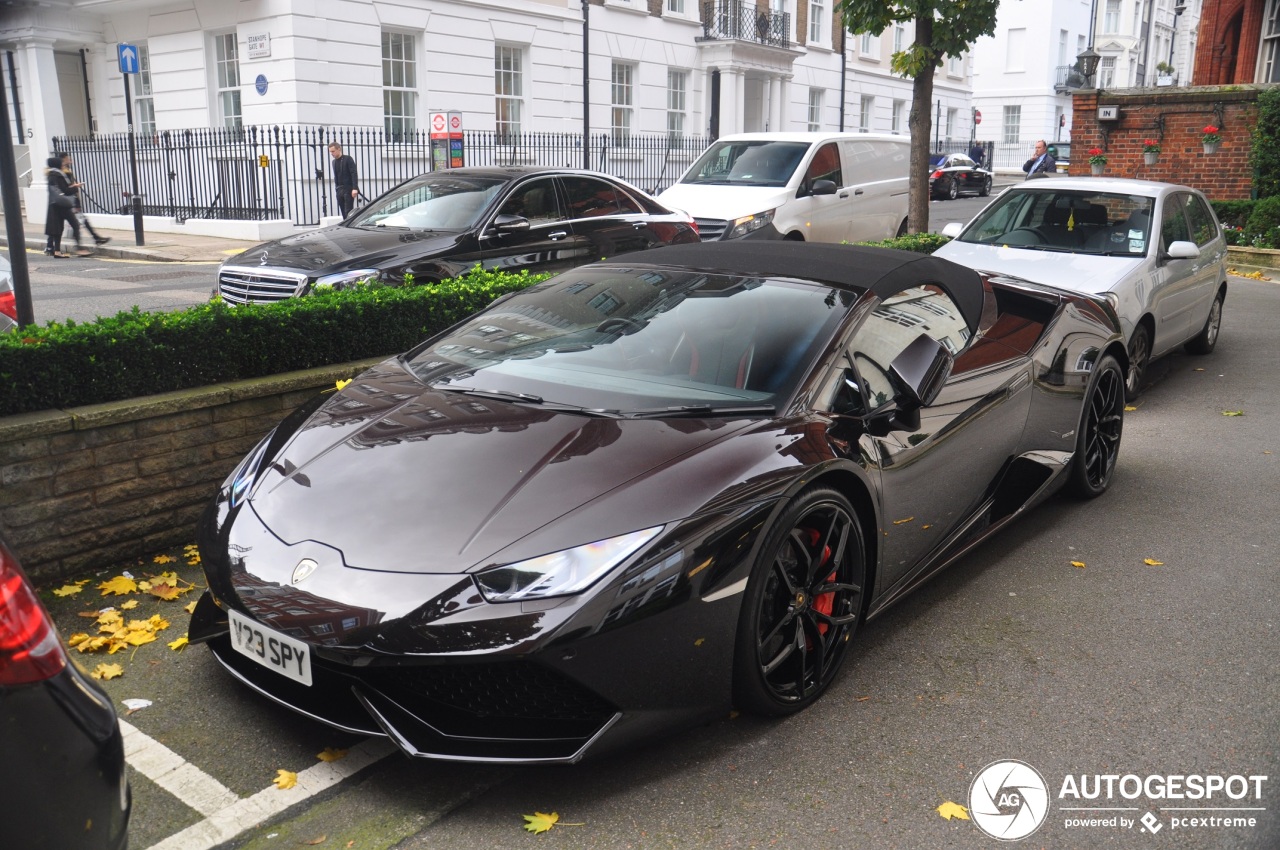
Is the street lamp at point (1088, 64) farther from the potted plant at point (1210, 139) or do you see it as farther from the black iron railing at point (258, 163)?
the black iron railing at point (258, 163)

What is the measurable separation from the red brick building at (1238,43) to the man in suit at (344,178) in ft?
55.7

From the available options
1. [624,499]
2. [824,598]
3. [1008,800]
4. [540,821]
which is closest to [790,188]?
[824,598]

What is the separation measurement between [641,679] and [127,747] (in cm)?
159

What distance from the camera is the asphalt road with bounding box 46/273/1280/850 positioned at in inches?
118

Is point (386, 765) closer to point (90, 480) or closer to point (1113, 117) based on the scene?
point (90, 480)

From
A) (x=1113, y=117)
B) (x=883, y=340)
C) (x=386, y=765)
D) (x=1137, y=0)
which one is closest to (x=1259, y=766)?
(x=883, y=340)

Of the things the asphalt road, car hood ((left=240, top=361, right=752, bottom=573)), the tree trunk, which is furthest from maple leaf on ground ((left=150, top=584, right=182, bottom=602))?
the tree trunk

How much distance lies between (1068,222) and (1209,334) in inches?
84.2

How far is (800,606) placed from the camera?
3.50 m

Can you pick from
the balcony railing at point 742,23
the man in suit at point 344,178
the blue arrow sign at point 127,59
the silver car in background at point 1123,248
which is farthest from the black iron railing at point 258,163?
the silver car in background at point 1123,248

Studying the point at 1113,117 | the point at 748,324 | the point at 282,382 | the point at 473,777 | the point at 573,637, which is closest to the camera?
the point at 573,637

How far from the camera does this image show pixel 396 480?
3.41 metres

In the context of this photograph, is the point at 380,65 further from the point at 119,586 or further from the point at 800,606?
the point at 800,606

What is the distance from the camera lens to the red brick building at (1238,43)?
22.8 metres
